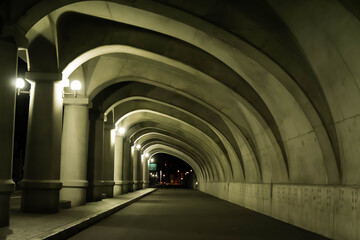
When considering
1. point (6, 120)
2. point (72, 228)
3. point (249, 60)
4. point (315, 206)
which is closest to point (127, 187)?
point (249, 60)

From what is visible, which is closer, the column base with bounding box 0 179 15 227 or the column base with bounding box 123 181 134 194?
the column base with bounding box 0 179 15 227

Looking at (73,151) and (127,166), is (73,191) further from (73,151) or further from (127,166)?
(127,166)

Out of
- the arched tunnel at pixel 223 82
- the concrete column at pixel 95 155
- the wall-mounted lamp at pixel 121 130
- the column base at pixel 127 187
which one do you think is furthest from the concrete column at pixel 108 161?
the column base at pixel 127 187

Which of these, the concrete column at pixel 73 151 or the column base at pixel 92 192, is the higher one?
the concrete column at pixel 73 151

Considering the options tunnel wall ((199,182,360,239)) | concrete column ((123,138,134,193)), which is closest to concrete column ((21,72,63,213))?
tunnel wall ((199,182,360,239))

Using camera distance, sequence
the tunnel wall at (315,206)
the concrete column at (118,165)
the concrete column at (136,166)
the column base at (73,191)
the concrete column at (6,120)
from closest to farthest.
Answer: the tunnel wall at (315,206)
the concrete column at (6,120)
the column base at (73,191)
the concrete column at (118,165)
the concrete column at (136,166)

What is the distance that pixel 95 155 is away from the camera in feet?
67.0

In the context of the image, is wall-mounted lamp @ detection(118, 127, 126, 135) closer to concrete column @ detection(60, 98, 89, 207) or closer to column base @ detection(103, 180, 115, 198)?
column base @ detection(103, 180, 115, 198)

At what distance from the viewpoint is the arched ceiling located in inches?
366

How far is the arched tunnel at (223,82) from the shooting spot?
929cm

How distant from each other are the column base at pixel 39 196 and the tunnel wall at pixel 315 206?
6.60 metres

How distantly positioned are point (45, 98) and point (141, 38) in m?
3.84

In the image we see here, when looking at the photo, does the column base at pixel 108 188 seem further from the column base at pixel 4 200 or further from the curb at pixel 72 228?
the column base at pixel 4 200

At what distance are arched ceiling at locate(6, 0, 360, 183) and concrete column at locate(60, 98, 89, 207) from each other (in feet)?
4.03
